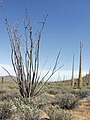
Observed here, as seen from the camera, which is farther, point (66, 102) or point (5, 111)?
point (66, 102)

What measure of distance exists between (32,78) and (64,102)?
78.5 inches

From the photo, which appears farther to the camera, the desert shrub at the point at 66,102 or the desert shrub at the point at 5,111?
the desert shrub at the point at 66,102

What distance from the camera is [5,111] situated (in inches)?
297

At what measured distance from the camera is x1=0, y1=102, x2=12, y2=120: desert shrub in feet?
24.0

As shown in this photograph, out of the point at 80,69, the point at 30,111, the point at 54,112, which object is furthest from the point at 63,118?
the point at 80,69

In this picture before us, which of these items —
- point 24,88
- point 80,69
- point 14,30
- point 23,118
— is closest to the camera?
point 23,118

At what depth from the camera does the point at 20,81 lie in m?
9.73

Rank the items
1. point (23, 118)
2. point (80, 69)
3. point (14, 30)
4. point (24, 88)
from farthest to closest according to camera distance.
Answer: point (80, 69), point (14, 30), point (24, 88), point (23, 118)

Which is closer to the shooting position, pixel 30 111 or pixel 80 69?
pixel 30 111

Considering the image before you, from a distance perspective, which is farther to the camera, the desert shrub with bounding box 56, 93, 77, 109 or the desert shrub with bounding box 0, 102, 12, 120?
the desert shrub with bounding box 56, 93, 77, 109

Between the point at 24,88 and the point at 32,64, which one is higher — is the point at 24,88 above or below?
Result: below

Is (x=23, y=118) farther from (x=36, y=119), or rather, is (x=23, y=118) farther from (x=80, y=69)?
(x=80, y=69)

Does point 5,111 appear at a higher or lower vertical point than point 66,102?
lower

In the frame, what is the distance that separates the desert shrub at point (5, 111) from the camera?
732 centimetres
